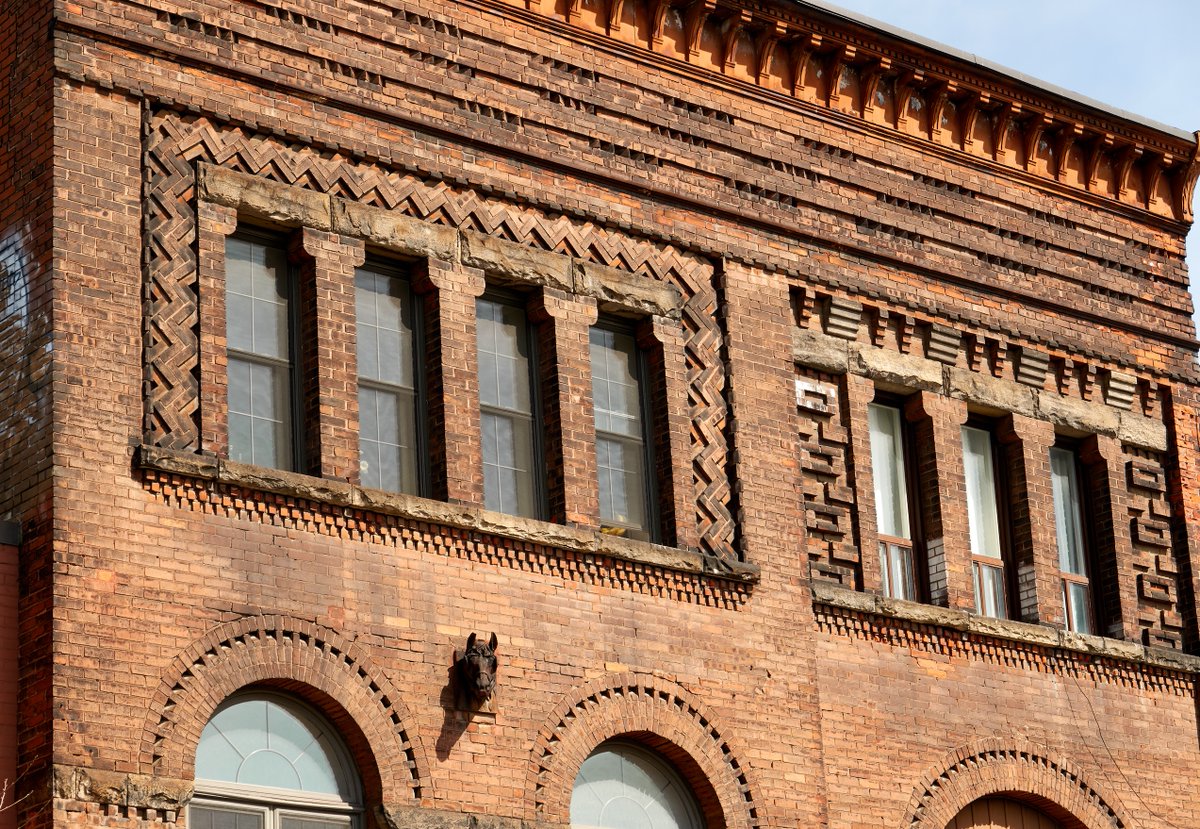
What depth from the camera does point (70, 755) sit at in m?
15.8

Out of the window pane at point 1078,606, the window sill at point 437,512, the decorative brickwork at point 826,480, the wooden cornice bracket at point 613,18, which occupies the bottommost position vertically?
the window sill at point 437,512

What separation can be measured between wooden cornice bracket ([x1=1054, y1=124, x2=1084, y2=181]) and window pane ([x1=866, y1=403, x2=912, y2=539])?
3.80m

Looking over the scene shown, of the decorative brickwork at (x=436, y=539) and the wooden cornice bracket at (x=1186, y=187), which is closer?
the decorative brickwork at (x=436, y=539)

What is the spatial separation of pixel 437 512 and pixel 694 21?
609 cm

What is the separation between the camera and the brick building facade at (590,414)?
55.8 feet

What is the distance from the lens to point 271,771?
1714cm

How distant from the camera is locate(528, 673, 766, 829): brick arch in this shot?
18422 mm

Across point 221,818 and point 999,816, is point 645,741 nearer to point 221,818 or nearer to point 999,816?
point 221,818

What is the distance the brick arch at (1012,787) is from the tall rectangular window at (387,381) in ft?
19.1

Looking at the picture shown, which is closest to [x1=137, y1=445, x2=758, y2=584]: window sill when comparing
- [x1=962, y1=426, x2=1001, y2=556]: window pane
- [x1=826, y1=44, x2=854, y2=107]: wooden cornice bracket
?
[x1=962, y1=426, x2=1001, y2=556]: window pane

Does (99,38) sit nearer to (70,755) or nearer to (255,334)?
(255,334)

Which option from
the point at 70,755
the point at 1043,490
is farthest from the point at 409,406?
the point at 1043,490

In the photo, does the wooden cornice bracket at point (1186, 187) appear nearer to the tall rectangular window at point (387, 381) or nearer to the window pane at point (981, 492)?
the window pane at point (981, 492)

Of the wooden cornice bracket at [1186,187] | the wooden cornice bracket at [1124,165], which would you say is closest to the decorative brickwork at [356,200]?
the wooden cornice bracket at [1124,165]
